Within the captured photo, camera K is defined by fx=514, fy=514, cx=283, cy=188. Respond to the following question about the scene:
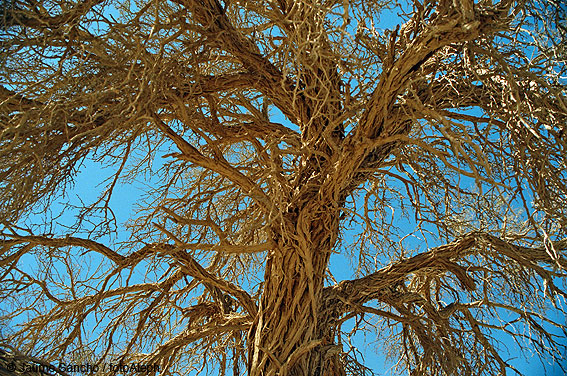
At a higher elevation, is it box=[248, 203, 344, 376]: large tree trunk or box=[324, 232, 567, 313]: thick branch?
box=[324, 232, 567, 313]: thick branch

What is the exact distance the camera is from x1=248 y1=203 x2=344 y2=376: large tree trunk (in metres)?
3.17

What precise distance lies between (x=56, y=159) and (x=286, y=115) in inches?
69.2

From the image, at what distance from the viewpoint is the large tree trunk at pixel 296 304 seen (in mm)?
3168

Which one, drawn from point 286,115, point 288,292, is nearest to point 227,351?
point 288,292

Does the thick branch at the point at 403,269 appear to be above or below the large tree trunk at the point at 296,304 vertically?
above

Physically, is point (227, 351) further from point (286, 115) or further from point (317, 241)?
point (286, 115)

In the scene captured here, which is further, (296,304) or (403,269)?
(403,269)

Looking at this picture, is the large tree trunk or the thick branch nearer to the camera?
the large tree trunk

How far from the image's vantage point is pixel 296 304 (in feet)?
10.7

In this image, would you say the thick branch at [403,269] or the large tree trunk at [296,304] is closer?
the large tree trunk at [296,304]

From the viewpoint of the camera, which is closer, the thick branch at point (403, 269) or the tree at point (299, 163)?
the tree at point (299, 163)

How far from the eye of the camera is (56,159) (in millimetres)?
2496

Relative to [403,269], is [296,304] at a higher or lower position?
lower

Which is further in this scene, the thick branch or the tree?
the thick branch
